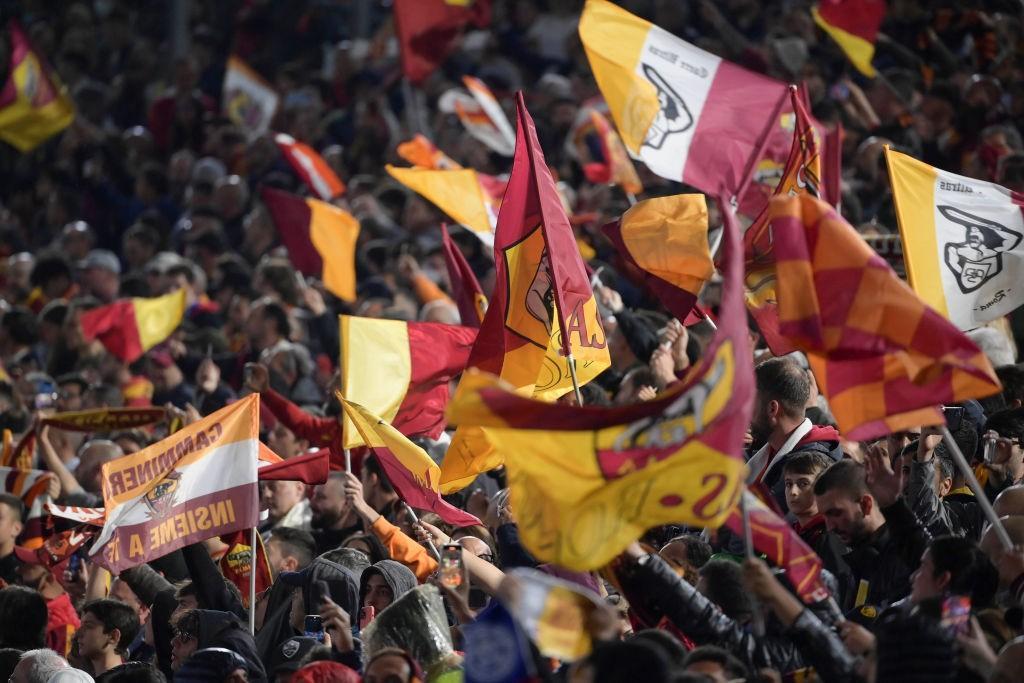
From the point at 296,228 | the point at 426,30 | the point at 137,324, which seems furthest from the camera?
the point at 426,30

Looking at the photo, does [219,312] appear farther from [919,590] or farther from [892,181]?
[919,590]

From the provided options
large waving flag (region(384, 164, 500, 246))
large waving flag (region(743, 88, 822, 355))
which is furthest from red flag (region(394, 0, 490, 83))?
large waving flag (region(743, 88, 822, 355))

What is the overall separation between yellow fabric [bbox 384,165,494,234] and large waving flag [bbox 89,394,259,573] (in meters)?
2.80

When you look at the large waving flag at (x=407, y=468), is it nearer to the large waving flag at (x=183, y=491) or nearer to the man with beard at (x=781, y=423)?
the large waving flag at (x=183, y=491)

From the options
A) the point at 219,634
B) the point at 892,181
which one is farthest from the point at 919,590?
the point at 219,634

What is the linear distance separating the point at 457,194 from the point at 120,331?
2791 millimetres

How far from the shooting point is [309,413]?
28.6ft

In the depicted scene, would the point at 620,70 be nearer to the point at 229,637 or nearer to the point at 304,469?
the point at 304,469

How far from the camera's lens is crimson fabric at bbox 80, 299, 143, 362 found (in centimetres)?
1118

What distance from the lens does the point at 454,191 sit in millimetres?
9758

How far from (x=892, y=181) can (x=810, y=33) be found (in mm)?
6968

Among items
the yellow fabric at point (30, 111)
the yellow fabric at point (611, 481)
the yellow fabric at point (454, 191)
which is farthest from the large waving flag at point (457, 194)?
the yellow fabric at point (30, 111)

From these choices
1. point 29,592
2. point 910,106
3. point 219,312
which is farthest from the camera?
point 219,312

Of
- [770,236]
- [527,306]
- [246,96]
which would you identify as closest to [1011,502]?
[770,236]
